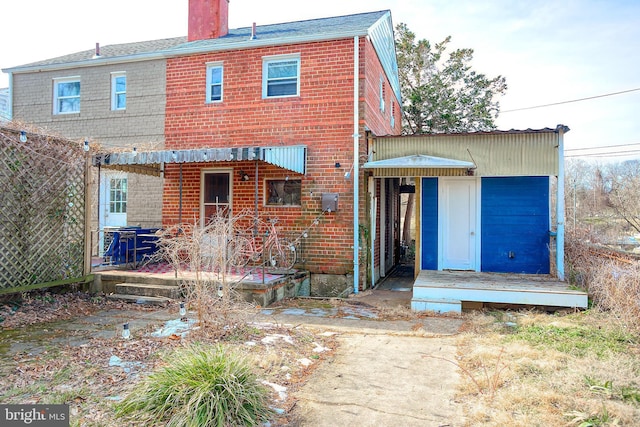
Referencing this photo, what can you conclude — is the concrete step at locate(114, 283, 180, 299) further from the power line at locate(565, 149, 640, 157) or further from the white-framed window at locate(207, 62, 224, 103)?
the power line at locate(565, 149, 640, 157)

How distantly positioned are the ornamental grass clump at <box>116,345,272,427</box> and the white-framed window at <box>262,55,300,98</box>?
25.8 feet

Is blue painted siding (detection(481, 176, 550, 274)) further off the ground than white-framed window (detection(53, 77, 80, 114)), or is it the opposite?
white-framed window (detection(53, 77, 80, 114))

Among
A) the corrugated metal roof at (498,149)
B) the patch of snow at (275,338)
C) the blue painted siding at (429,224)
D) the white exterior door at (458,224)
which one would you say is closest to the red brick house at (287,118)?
the corrugated metal roof at (498,149)

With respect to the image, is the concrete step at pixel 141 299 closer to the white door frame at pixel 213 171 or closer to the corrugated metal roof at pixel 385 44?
the white door frame at pixel 213 171

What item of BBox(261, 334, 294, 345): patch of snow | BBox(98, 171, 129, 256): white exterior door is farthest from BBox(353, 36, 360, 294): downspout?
BBox(98, 171, 129, 256): white exterior door

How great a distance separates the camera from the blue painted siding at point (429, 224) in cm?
1010

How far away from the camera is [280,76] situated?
10438mm

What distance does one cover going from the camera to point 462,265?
993cm

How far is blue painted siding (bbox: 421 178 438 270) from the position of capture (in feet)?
33.1

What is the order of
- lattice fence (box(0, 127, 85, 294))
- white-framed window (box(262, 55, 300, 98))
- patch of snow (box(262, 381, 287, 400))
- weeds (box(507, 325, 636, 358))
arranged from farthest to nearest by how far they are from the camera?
white-framed window (box(262, 55, 300, 98))
lattice fence (box(0, 127, 85, 294))
weeds (box(507, 325, 636, 358))
patch of snow (box(262, 381, 287, 400))

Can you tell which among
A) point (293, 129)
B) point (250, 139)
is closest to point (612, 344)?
point (293, 129)

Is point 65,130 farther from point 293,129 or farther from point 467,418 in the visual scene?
point 467,418

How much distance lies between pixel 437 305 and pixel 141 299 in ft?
19.1

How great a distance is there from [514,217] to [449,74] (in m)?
12.3
